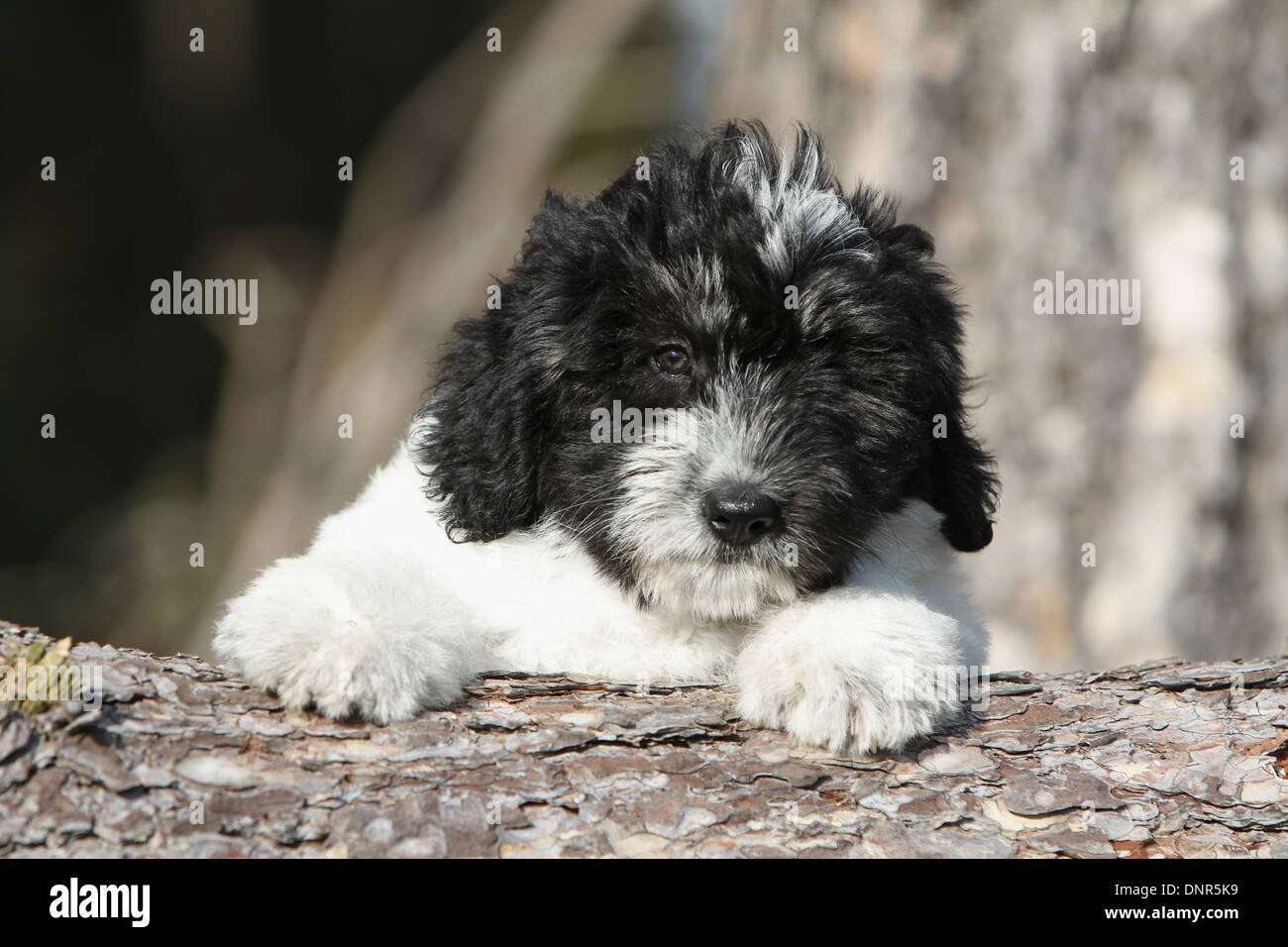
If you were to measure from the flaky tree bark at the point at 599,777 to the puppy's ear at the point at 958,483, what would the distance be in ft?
2.79

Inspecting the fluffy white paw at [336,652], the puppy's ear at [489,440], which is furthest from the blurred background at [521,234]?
the fluffy white paw at [336,652]

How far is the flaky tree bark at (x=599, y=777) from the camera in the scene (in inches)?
130

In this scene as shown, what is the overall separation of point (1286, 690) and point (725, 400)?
2.19 meters

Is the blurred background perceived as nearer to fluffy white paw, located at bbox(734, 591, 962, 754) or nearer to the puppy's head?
the puppy's head

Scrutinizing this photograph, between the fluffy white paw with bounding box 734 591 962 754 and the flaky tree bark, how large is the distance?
80 millimetres

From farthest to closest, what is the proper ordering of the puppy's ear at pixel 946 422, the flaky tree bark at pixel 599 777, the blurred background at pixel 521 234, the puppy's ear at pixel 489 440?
the blurred background at pixel 521 234, the puppy's ear at pixel 946 422, the puppy's ear at pixel 489 440, the flaky tree bark at pixel 599 777

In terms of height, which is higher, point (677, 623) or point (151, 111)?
point (151, 111)

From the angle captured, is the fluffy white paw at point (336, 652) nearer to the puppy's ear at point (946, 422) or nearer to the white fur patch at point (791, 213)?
the white fur patch at point (791, 213)

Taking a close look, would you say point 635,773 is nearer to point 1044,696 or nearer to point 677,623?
point 677,623

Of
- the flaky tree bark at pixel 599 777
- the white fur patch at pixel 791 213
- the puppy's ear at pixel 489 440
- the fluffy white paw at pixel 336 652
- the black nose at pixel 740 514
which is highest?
the white fur patch at pixel 791 213

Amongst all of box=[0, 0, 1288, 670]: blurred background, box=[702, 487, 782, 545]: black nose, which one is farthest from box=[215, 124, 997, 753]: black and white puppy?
box=[0, 0, 1288, 670]: blurred background

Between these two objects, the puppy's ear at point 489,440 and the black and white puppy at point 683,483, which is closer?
the black and white puppy at point 683,483

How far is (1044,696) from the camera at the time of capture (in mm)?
4191

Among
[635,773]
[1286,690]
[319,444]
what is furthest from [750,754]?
[319,444]
